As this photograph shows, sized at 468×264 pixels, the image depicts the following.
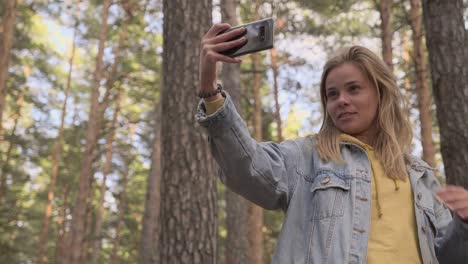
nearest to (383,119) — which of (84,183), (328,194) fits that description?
(328,194)

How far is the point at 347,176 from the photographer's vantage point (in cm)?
184

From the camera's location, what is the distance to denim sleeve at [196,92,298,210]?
1641 millimetres

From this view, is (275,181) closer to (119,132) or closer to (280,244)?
(280,244)

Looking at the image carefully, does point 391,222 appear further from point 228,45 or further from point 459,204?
point 228,45

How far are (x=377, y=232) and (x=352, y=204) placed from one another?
0.14 metres

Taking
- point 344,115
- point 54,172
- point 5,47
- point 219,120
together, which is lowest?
point 219,120

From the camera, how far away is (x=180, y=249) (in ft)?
14.1

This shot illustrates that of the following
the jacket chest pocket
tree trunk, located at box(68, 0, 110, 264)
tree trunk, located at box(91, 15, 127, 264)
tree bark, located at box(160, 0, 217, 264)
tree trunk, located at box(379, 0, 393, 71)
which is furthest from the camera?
tree trunk, located at box(91, 15, 127, 264)

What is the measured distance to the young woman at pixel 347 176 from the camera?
1666mm

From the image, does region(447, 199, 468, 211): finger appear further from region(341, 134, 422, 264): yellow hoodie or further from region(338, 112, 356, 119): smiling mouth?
region(338, 112, 356, 119): smiling mouth

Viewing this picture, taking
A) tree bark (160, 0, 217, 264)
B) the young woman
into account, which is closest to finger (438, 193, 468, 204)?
the young woman

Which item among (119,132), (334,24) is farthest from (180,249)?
(119,132)

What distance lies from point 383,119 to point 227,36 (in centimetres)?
85

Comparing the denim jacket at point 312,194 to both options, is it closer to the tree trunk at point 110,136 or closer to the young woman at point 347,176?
the young woman at point 347,176
